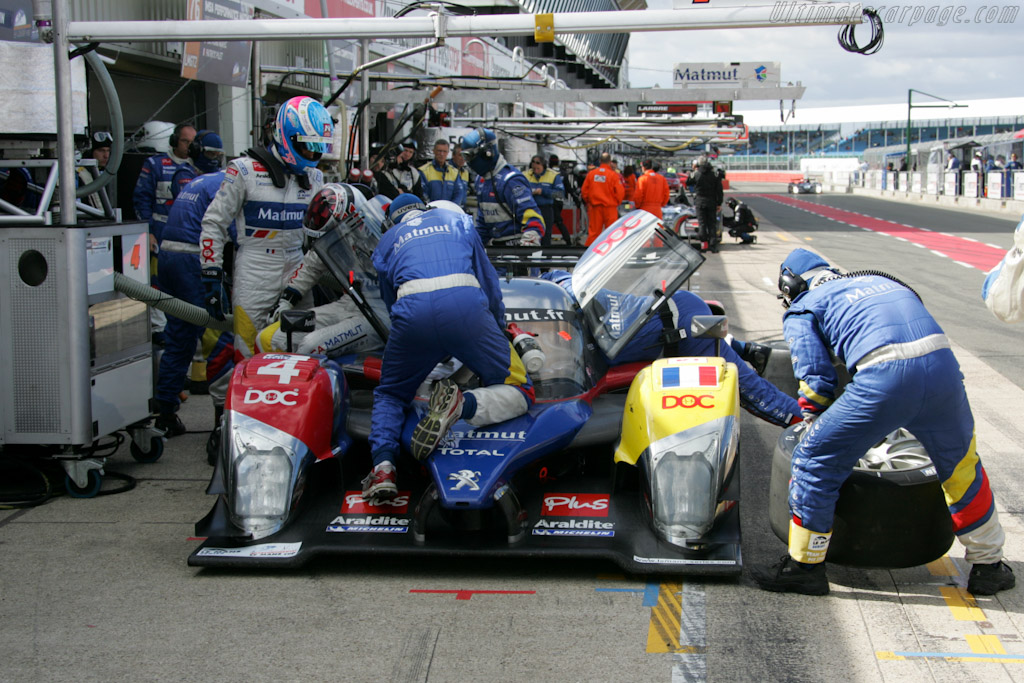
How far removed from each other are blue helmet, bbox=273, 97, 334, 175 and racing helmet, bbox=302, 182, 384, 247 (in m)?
0.57

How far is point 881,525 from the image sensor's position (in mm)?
4445

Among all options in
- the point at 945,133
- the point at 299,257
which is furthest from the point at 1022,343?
the point at 945,133

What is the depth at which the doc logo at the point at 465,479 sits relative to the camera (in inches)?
177

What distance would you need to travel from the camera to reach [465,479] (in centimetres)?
454

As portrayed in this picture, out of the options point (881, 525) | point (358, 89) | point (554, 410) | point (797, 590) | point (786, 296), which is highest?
point (358, 89)

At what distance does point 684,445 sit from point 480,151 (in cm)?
627

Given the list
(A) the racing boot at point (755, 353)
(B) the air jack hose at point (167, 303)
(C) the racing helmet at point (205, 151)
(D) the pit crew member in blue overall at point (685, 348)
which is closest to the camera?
(D) the pit crew member in blue overall at point (685, 348)

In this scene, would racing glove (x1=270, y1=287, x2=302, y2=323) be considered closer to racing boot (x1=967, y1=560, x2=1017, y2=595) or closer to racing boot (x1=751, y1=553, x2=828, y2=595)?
racing boot (x1=751, y1=553, x2=828, y2=595)

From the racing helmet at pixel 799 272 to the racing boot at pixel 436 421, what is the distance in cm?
159

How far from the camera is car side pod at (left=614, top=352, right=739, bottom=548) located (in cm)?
456

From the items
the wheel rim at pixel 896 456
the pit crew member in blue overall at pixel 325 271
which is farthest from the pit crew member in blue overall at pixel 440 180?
the wheel rim at pixel 896 456

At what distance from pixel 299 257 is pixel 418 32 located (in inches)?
72.1

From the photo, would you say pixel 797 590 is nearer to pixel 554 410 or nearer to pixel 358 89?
pixel 554 410

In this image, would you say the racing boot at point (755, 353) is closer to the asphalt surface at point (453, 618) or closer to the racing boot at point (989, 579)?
the asphalt surface at point (453, 618)
